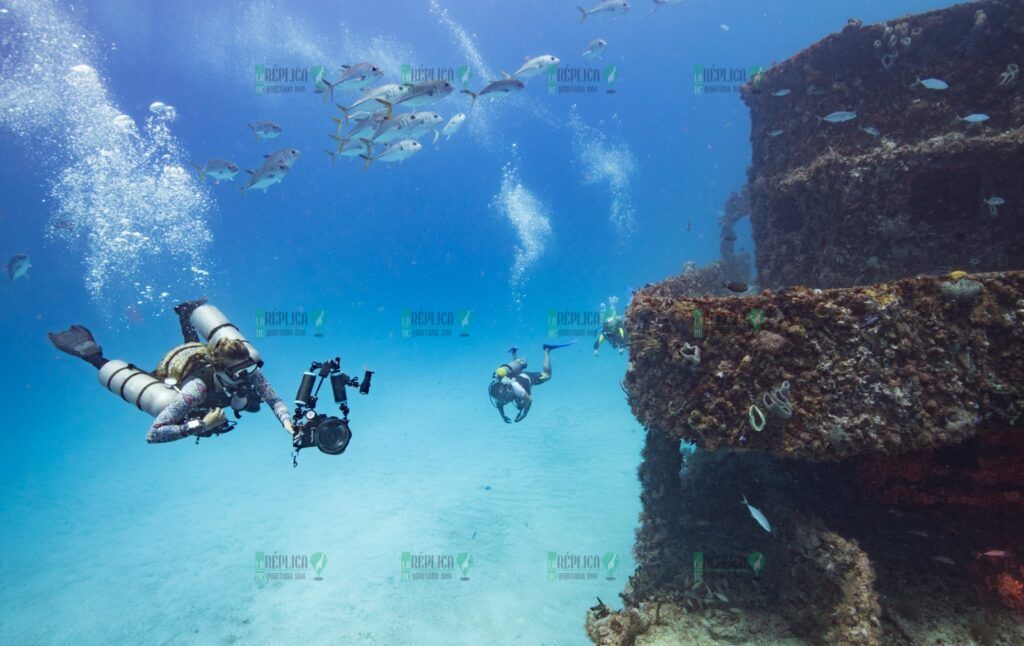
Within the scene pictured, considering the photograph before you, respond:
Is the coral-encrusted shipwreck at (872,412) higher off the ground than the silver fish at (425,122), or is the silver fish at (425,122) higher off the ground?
the silver fish at (425,122)

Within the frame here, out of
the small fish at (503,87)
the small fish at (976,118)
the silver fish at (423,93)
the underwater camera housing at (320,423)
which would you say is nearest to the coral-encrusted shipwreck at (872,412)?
the small fish at (976,118)

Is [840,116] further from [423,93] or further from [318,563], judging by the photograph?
[318,563]

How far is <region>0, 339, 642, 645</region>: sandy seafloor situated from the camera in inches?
367

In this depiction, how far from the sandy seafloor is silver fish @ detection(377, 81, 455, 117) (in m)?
10.3

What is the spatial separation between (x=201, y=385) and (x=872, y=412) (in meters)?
6.92

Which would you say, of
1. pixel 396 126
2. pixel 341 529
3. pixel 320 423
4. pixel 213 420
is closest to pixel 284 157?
pixel 396 126

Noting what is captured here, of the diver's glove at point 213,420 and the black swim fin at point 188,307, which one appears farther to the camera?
the black swim fin at point 188,307

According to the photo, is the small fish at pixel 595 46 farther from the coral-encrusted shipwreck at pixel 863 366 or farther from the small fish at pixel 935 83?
the coral-encrusted shipwreck at pixel 863 366

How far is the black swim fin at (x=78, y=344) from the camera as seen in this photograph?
20.6 ft

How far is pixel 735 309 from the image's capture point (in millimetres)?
4754

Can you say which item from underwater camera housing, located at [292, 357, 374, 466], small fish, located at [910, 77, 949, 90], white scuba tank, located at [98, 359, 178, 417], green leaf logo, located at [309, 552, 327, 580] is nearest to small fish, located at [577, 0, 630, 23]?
small fish, located at [910, 77, 949, 90]

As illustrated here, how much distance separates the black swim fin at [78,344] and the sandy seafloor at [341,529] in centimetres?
651

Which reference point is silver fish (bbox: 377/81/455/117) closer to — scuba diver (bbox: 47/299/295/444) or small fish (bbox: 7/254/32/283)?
scuba diver (bbox: 47/299/295/444)

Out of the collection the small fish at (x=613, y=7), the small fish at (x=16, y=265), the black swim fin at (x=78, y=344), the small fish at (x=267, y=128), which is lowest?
the black swim fin at (x=78, y=344)
